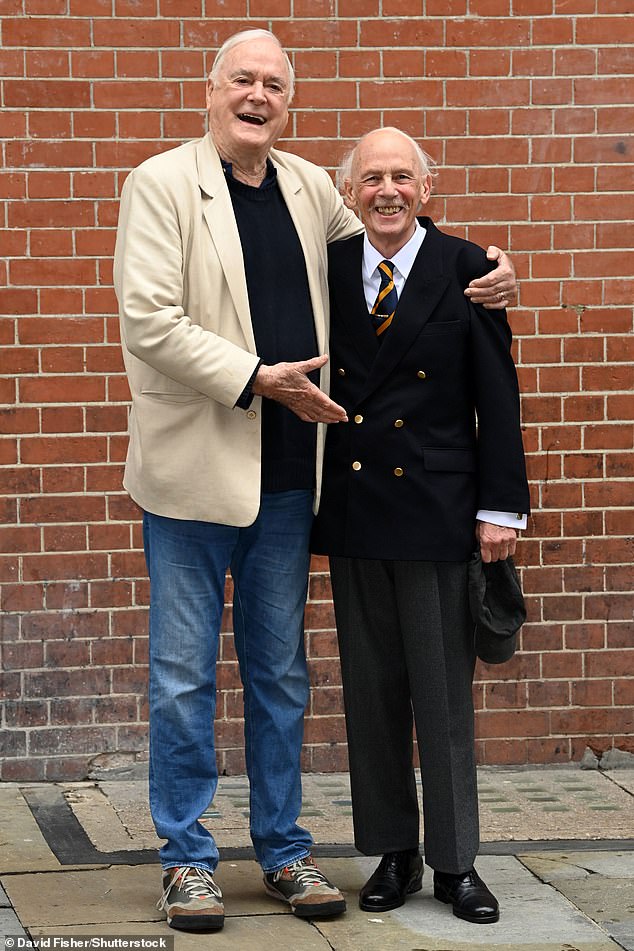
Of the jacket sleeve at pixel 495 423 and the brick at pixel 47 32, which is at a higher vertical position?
the brick at pixel 47 32

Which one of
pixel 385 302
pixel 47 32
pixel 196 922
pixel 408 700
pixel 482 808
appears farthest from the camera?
pixel 47 32

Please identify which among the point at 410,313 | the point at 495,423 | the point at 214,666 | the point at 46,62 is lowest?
the point at 214,666

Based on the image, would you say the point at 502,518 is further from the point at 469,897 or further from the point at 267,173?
the point at 267,173

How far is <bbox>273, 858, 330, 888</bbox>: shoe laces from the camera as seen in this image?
13.3 feet

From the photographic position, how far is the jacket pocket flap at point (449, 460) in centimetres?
402

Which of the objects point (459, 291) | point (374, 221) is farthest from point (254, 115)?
point (459, 291)

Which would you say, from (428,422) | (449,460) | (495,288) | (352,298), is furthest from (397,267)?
(449,460)

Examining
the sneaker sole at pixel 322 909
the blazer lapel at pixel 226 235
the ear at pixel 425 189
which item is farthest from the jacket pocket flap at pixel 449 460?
the sneaker sole at pixel 322 909

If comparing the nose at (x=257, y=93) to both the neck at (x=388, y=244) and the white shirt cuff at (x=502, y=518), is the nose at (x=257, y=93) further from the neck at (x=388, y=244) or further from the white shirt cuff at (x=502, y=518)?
the white shirt cuff at (x=502, y=518)

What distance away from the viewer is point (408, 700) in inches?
166

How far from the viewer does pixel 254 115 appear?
12.9 feet

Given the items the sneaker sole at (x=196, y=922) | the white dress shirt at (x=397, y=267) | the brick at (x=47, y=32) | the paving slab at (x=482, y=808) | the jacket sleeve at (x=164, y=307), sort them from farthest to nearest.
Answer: the brick at (x=47, y=32)
the paving slab at (x=482, y=808)
the white dress shirt at (x=397, y=267)
the sneaker sole at (x=196, y=922)
the jacket sleeve at (x=164, y=307)

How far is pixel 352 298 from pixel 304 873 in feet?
5.32

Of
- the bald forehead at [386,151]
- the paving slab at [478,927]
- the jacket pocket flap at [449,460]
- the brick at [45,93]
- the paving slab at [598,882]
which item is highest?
the brick at [45,93]
